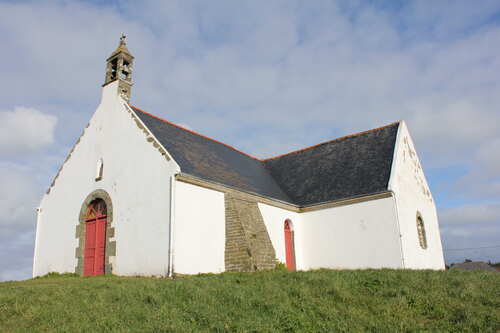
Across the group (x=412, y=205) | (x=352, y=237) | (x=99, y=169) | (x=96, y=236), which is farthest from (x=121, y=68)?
(x=412, y=205)

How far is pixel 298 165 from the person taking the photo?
25188 mm

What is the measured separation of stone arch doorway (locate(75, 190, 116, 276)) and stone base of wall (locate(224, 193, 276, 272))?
4603 mm

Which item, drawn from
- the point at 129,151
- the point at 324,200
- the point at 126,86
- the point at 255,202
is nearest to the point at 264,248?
the point at 255,202

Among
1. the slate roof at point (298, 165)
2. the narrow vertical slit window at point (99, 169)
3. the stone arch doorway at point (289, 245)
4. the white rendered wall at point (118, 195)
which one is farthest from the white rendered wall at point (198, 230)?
the stone arch doorway at point (289, 245)

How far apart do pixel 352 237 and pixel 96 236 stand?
1145cm

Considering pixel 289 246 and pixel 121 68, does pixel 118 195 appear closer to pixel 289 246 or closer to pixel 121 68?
pixel 121 68

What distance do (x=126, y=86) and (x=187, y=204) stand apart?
23.5 feet

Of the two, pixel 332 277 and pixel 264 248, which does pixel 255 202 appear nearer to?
pixel 264 248

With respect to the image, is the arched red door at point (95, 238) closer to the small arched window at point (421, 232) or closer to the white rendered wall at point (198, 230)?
the white rendered wall at point (198, 230)

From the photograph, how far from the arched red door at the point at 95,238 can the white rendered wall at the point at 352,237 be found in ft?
30.8

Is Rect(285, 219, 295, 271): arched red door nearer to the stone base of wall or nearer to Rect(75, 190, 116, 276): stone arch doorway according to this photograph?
the stone base of wall

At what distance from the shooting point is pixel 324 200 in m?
20.7

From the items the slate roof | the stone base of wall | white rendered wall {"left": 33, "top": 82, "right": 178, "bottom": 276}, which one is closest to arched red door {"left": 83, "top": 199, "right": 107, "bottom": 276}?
white rendered wall {"left": 33, "top": 82, "right": 178, "bottom": 276}

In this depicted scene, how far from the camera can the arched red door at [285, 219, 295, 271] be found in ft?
66.7
